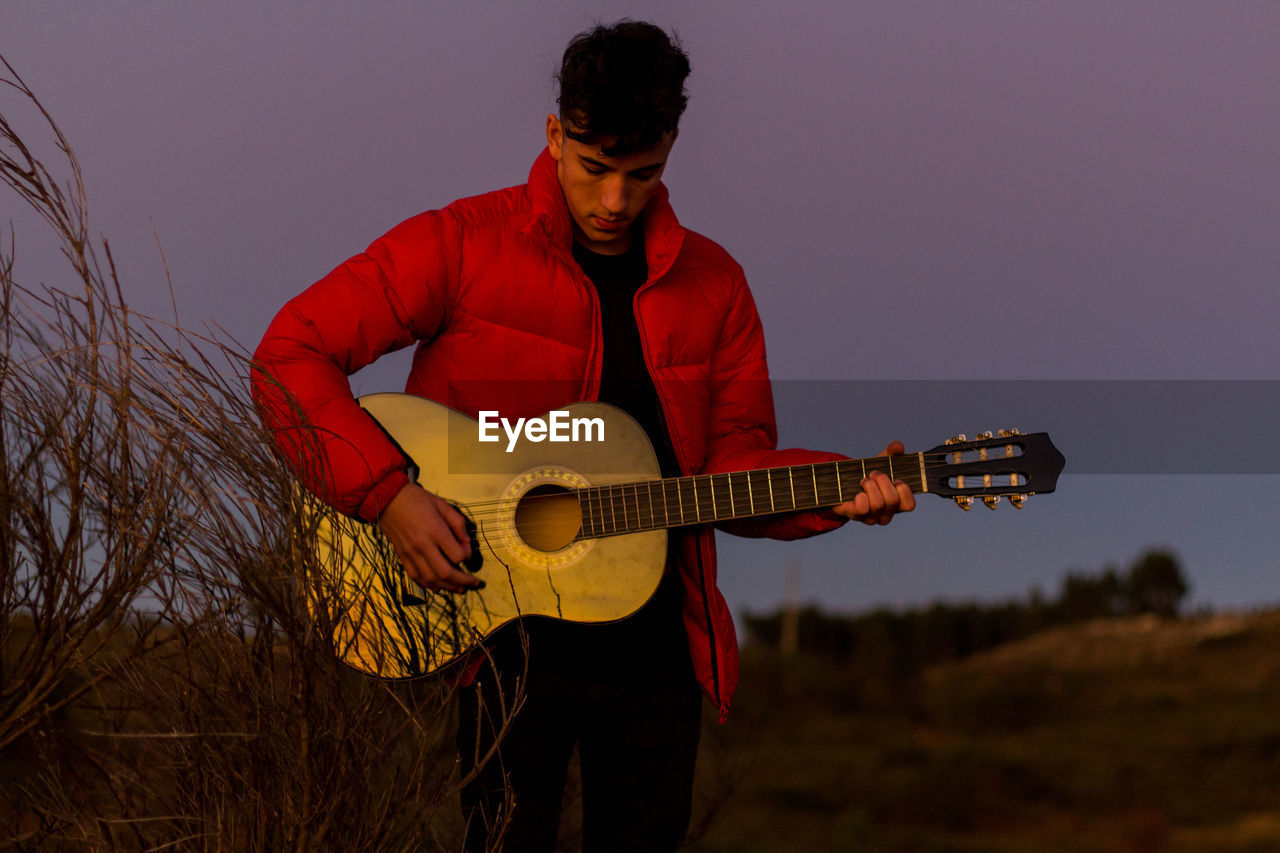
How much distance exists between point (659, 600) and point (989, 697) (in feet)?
45.5

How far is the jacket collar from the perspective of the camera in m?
2.34

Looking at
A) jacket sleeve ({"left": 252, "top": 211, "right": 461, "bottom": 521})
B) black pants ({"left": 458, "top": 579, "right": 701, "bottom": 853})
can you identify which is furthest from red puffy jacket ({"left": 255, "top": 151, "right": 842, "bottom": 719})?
black pants ({"left": 458, "top": 579, "right": 701, "bottom": 853})

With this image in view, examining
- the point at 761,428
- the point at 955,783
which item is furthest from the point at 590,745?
the point at 955,783

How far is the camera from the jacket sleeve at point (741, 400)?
96.8 inches

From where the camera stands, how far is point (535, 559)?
2275mm

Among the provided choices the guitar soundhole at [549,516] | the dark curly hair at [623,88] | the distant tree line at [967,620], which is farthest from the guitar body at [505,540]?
the distant tree line at [967,620]

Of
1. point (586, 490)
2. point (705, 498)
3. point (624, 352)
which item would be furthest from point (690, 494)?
point (624, 352)

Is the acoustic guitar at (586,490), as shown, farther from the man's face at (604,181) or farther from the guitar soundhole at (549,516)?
the man's face at (604,181)

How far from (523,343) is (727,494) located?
0.57m

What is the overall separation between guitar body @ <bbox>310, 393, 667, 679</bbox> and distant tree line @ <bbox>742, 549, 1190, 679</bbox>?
1726 cm

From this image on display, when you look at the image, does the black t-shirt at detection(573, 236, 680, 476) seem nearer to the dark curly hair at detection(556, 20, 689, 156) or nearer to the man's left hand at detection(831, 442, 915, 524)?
the dark curly hair at detection(556, 20, 689, 156)

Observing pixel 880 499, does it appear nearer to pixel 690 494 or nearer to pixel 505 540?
pixel 690 494

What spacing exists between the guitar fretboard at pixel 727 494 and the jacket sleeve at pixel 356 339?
474 mm

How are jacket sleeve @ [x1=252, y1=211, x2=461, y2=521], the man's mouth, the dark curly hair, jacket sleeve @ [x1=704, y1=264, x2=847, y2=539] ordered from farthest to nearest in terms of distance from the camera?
1. jacket sleeve @ [x1=704, y1=264, x2=847, y2=539]
2. the man's mouth
3. the dark curly hair
4. jacket sleeve @ [x1=252, y1=211, x2=461, y2=521]
